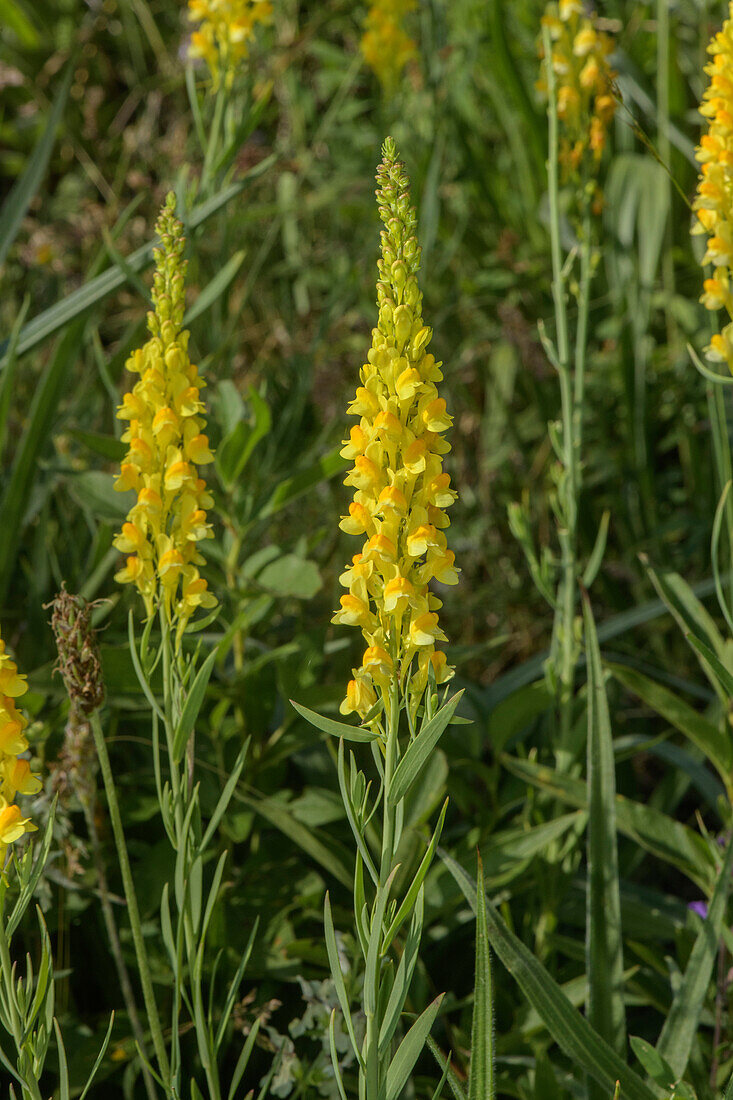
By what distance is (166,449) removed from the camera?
0.89 meters

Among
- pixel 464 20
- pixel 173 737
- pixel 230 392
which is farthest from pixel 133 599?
pixel 464 20

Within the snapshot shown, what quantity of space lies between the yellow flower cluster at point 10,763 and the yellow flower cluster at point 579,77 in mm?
1093

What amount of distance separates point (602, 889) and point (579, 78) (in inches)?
43.9

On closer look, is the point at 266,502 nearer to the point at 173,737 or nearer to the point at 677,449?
the point at 173,737

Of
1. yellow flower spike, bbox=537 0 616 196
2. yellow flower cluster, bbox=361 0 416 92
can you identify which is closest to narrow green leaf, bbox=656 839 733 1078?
yellow flower spike, bbox=537 0 616 196

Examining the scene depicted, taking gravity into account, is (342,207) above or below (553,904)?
above

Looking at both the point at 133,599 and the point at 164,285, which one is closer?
the point at 164,285

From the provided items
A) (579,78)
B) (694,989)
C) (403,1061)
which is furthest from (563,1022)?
(579,78)

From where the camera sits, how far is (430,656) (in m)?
0.75

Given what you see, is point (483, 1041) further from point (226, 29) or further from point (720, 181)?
point (226, 29)

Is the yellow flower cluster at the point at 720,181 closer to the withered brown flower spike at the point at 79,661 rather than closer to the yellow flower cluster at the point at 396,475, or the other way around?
the yellow flower cluster at the point at 396,475

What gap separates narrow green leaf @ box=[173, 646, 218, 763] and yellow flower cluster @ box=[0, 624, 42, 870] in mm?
132

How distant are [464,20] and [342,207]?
748 mm

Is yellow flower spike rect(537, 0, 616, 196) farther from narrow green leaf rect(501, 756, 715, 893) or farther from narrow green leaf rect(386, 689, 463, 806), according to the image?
narrow green leaf rect(386, 689, 463, 806)
